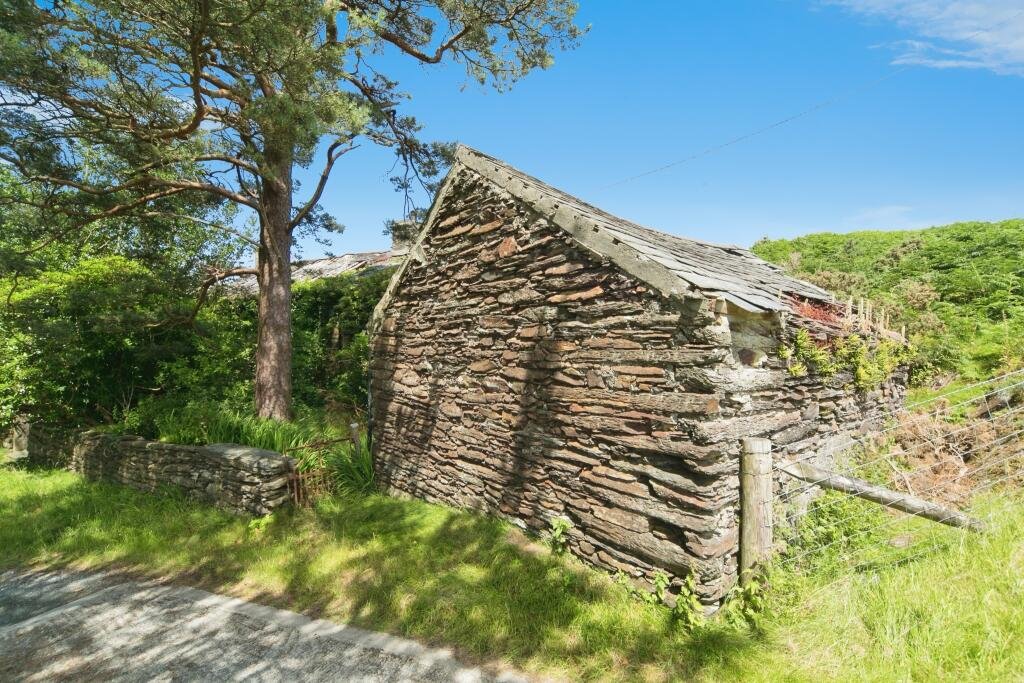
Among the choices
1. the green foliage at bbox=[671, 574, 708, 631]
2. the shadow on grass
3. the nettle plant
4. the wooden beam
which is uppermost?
the nettle plant

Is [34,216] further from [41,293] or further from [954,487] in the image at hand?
[954,487]

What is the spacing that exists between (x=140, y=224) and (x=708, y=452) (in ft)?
35.8

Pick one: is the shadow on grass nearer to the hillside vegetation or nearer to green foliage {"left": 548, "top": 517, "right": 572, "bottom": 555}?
green foliage {"left": 548, "top": 517, "right": 572, "bottom": 555}

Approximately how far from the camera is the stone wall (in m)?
6.32

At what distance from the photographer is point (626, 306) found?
3951mm

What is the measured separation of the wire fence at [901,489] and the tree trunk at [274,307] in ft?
26.6

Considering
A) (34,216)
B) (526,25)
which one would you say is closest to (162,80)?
(34,216)

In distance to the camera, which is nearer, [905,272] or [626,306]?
[626,306]

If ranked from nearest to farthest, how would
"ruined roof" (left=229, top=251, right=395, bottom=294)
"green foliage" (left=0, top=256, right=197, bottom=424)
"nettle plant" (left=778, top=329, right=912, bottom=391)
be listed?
"nettle plant" (left=778, top=329, right=912, bottom=391), "green foliage" (left=0, top=256, right=197, bottom=424), "ruined roof" (left=229, top=251, right=395, bottom=294)

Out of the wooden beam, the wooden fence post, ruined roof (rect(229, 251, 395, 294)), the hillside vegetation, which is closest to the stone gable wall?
the wooden fence post

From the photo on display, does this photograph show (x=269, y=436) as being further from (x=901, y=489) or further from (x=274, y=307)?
(x=901, y=489)

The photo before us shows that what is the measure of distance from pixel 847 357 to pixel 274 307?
903 cm

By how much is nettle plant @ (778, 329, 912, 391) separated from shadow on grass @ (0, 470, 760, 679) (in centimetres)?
258

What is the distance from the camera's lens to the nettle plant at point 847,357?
4.43 metres
